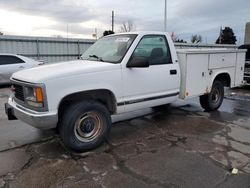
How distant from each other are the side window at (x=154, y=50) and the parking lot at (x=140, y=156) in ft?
4.78

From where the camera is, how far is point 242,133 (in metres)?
4.97

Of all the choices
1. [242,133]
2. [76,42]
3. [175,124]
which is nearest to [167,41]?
[175,124]

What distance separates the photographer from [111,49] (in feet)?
15.8

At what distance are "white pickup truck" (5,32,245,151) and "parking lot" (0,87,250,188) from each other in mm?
476

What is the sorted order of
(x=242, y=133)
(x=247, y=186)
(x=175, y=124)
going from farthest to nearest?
(x=175, y=124) < (x=242, y=133) < (x=247, y=186)

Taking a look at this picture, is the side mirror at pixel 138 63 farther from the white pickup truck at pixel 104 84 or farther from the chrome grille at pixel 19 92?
the chrome grille at pixel 19 92

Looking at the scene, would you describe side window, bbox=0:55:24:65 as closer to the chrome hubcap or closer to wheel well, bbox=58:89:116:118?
wheel well, bbox=58:89:116:118

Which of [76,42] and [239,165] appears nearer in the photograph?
[239,165]

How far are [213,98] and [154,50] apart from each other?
106 inches

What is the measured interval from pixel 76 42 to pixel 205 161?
14.7m

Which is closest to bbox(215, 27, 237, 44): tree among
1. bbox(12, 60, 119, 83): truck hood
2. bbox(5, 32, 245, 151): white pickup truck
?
bbox(5, 32, 245, 151): white pickup truck

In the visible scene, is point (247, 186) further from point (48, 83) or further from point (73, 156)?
point (48, 83)

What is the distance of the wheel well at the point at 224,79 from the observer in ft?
21.6

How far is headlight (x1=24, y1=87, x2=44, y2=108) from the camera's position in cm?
354
